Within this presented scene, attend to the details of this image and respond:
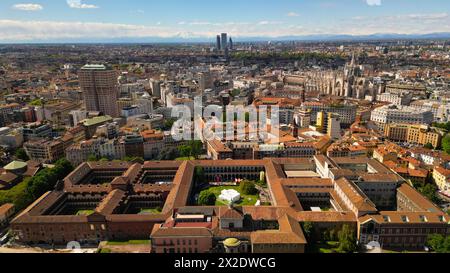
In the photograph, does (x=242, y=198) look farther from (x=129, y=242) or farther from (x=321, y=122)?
(x=321, y=122)

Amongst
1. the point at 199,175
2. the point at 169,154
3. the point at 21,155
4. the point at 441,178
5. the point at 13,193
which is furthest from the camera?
the point at 21,155

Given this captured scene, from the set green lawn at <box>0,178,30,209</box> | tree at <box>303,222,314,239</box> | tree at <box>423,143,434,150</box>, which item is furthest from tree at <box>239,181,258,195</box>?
tree at <box>423,143,434,150</box>

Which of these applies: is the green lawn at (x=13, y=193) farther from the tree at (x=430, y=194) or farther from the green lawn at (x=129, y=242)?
the tree at (x=430, y=194)

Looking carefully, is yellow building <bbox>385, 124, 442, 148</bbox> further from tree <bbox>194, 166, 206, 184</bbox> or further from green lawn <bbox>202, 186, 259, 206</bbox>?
tree <bbox>194, 166, 206, 184</bbox>

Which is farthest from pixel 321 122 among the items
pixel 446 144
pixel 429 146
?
pixel 446 144

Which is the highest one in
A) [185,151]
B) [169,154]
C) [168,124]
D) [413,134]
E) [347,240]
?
[168,124]

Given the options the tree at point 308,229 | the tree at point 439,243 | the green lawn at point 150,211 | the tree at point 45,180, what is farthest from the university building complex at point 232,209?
the tree at point 45,180
